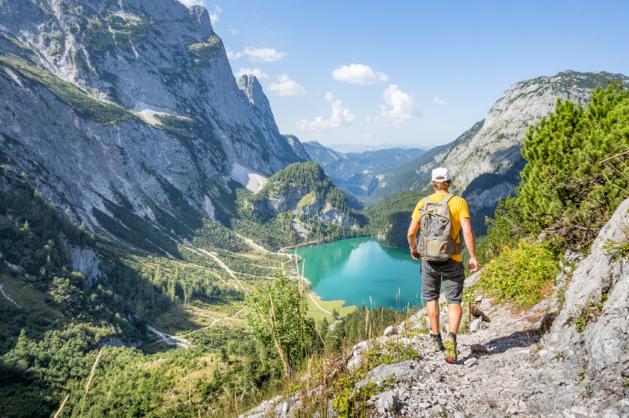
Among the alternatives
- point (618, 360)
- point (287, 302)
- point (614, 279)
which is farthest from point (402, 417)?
point (287, 302)

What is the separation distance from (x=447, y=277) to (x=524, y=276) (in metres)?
6.63

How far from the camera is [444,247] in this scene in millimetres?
8336

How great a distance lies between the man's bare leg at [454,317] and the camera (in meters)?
8.58

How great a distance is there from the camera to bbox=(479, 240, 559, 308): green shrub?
1241 cm

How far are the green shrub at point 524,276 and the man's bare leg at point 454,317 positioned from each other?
15.5 ft

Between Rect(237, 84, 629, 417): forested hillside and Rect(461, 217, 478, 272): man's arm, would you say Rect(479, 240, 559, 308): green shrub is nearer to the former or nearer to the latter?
Rect(237, 84, 629, 417): forested hillside

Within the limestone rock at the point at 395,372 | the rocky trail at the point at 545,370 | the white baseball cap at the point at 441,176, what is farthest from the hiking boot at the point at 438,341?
the white baseball cap at the point at 441,176

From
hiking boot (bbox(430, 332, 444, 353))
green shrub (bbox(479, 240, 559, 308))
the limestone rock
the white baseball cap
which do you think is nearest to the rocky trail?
the limestone rock

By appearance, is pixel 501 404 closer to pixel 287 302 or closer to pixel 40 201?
pixel 287 302

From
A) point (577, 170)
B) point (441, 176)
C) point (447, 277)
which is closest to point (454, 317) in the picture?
point (447, 277)

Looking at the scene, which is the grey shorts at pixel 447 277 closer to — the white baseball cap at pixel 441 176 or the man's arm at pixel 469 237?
the man's arm at pixel 469 237

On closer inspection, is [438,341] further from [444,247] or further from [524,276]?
[524,276]

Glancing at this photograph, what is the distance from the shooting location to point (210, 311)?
176 metres

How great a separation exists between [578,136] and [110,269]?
7627 inches
